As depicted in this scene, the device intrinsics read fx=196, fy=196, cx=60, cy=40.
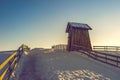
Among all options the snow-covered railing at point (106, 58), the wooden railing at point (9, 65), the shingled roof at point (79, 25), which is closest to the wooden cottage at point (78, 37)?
the shingled roof at point (79, 25)

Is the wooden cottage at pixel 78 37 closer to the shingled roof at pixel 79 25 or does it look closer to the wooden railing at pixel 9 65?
the shingled roof at pixel 79 25

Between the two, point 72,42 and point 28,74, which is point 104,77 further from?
point 72,42

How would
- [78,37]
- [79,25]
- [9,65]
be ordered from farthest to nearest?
[79,25]
[78,37]
[9,65]

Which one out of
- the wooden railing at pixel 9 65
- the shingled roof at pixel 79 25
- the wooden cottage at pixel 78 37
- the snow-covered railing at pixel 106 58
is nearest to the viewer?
the wooden railing at pixel 9 65

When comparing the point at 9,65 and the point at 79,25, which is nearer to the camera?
the point at 9,65

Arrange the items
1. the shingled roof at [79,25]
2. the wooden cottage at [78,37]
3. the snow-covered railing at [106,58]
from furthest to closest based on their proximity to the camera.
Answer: the shingled roof at [79,25] < the wooden cottage at [78,37] < the snow-covered railing at [106,58]

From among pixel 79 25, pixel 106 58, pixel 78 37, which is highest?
pixel 79 25

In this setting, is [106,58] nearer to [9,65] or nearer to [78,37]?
[9,65]

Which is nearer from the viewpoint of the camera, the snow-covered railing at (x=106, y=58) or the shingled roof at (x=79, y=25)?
the snow-covered railing at (x=106, y=58)

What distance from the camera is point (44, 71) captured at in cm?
1329

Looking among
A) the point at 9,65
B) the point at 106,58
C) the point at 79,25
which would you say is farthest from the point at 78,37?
the point at 9,65

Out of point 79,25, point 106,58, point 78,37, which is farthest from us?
point 79,25

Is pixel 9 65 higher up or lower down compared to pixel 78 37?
lower down

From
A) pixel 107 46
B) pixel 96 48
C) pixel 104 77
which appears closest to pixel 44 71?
pixel 104 77
